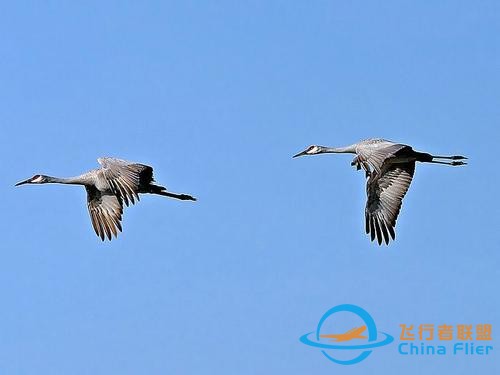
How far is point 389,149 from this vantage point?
43719mm

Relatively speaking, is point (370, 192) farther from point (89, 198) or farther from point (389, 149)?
point (89, 198)

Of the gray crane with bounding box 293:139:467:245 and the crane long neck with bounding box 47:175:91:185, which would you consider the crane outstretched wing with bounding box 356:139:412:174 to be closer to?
the gray crane with bounding box 293:139:467:245

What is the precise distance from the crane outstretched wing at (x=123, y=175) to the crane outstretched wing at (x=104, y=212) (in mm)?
2611

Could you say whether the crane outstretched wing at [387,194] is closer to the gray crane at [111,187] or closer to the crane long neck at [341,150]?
the crane long neck at [341,150]

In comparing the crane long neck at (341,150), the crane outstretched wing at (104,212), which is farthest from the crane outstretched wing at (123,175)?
the crane long neck at (341,150)

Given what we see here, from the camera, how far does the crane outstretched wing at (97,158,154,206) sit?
4250cm

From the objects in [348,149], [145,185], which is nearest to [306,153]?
[348,149]

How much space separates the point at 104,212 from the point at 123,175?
3825mm

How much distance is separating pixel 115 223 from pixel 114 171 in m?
3.59

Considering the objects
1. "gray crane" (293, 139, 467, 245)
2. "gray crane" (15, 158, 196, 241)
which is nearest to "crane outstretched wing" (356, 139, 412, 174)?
"gray crane" (293, 139, 467, 245)

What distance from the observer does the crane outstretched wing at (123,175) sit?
139 ft

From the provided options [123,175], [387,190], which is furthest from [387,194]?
[123,175]

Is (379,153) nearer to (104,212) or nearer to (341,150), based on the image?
(341,150)

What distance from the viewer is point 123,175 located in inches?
1688
